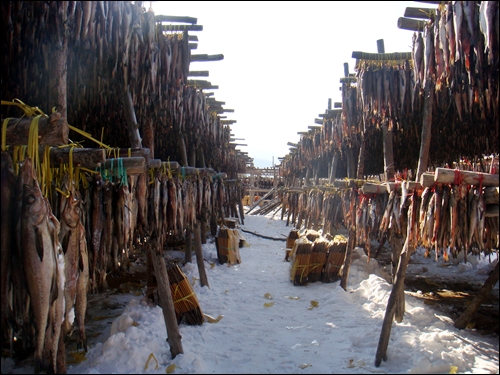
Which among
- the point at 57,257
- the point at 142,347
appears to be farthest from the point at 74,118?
the point at 57,257

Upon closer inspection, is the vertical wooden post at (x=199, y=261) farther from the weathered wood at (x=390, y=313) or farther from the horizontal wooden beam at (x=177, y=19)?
the weathered wood at (x=390, y=313)

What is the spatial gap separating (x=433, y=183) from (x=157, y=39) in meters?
4.13

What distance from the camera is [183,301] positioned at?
5.56 m

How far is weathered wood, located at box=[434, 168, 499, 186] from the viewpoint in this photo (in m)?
3.80

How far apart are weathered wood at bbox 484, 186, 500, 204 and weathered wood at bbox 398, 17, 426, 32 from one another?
2386 mm

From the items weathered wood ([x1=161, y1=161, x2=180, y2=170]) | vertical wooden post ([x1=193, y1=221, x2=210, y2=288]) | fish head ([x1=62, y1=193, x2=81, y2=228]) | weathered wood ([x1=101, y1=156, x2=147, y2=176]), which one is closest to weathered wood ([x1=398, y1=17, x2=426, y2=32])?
weathered wood ([x1=161, y1=161, x2=180, y2=170])

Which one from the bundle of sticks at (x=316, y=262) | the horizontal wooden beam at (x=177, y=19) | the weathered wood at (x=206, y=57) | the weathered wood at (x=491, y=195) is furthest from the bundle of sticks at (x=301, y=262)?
the horizontal wooden beam at (x=177, y=19)

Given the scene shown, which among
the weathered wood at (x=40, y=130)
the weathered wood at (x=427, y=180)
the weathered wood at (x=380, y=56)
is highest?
the weathered wood at (x=380, y=56)

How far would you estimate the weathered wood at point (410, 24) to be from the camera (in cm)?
471

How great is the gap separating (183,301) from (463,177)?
4.35 meters

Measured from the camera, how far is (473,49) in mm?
3758

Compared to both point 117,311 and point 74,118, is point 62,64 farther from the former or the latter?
point 117,311

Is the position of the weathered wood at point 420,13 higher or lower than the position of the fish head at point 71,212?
higher

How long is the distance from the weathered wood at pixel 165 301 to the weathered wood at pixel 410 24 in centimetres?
449
